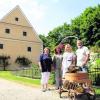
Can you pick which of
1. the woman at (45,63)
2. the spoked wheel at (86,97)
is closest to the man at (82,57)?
the spoked wheel at (86,97)

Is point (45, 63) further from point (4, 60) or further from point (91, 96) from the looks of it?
point (4, 60)

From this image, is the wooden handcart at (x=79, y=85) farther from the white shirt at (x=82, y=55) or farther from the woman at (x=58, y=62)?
the woman at (x=58, y=62)

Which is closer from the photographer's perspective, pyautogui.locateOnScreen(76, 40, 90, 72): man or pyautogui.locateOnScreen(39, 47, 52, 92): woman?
pyautogui.locateOnScreen(76, 40, 90, 72): man

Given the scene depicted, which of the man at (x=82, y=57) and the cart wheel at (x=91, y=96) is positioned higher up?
the man at (x=82, y=57)

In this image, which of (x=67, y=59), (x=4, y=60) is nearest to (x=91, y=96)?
(x=67, y=59)

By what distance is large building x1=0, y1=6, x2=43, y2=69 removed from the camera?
4784 cm

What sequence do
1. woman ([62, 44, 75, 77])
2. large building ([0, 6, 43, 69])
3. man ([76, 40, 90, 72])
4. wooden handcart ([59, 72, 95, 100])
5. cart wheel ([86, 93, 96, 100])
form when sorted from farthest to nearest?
large building ([0, 6, 43, 69]) < woman ([62, 44, 75, 77]) < man ([76, 40, 90, 72]) < cart wheel ([86, 93, 96, 100]) < wooden handcart ([59, 72, 95, 100])

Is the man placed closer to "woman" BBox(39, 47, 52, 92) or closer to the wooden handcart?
the wooden handcart

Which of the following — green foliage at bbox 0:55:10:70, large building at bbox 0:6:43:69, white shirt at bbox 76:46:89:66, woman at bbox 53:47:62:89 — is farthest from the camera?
large building at bbox 0:6:43:69

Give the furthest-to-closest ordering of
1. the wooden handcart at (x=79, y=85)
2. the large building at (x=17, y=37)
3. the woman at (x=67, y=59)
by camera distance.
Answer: the large building at (x=17, y=37), the woman at (x=67, y=59), the wooden handcart at (x=79, y=85)

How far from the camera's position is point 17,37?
4944 centimetres

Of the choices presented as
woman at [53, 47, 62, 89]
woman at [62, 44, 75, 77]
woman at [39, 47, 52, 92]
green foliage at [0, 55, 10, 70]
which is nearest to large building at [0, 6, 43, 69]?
green foliage at [0, 55, 10, 70]

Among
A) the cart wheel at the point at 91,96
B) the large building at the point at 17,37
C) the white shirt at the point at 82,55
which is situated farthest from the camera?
the large building at the point at 17,37

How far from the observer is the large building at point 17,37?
1884 inches
